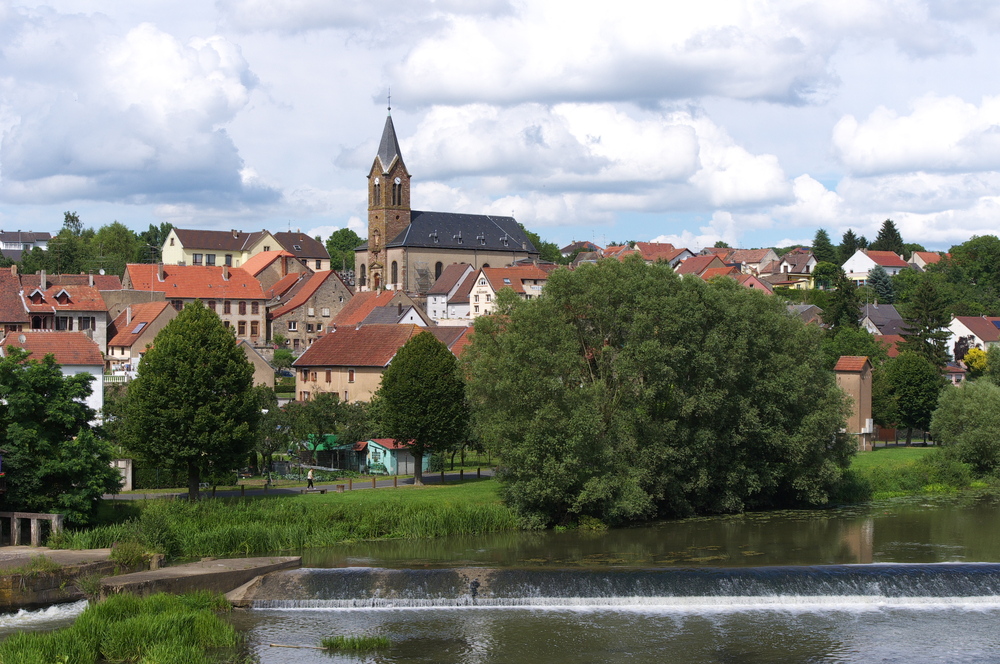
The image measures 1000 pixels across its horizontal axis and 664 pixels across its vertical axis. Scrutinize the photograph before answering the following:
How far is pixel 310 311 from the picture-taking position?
113 meters

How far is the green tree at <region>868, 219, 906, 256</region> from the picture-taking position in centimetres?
19062

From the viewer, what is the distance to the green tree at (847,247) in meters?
181

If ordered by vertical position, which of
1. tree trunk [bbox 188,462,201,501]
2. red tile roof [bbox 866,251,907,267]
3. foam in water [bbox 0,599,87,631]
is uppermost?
red tile roof [bbox 866,251,907,267]

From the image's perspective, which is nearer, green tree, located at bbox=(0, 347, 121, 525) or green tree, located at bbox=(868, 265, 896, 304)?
green tree, located at bbox=(0, 347, 121, 525)

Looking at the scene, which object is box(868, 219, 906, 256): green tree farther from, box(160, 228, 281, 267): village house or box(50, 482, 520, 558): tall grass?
box(50, 482, 520, 558): tall grass

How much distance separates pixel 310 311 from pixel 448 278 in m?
26.7

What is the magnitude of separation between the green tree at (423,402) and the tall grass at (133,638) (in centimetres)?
2157

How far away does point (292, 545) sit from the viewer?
1451 inches

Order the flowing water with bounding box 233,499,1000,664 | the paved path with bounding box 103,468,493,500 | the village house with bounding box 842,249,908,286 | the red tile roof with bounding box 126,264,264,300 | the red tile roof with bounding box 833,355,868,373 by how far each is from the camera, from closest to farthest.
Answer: the flowing water with bounding box 233,499,1000,664 → the paved path with bounding box 103,468,493,500 → the red tile roof with bounding box 833,355,868,373 → the red tile roof with bounding box 126,264,264,300 → the village house with bounding box 842,249,908,286

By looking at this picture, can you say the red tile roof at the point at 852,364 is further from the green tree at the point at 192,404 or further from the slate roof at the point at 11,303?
the slate roof at the point at 11,303

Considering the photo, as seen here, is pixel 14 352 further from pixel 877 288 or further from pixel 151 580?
pixel 877 288

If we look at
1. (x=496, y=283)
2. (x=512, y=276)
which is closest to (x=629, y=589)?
(x=496, y=283)

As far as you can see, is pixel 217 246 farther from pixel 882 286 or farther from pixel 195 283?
pixel 882 286

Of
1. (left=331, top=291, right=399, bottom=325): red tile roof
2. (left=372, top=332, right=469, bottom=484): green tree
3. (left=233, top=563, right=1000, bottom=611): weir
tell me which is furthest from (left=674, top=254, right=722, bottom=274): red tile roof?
(left=233, top=563, right=1000, bottom=611): weir
